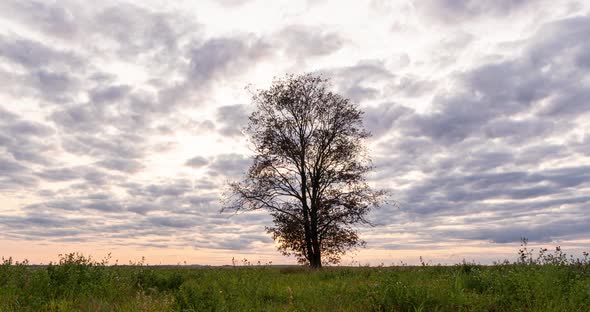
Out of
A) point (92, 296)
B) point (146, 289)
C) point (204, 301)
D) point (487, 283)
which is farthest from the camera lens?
point (146, 289)

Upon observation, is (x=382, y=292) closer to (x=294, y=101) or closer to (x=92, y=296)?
(x=92, y=296)

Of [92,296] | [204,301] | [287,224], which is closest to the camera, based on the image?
[204,301]

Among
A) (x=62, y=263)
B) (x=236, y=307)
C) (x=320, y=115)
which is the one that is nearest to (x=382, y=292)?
(x=236, y=307)

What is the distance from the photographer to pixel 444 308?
29.2 ft

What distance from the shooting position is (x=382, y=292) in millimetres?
9180

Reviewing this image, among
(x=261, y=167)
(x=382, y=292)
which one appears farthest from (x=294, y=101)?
(x=382, y=292)

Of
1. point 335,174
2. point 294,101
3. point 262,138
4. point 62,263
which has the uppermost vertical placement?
point 294,101

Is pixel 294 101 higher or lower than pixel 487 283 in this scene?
higher

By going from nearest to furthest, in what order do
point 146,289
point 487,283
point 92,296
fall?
point 92,296, point 487,283, point 146,289

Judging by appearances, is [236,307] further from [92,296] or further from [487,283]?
[487,283]

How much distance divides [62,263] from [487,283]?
10.7 m

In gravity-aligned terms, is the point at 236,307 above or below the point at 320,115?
below

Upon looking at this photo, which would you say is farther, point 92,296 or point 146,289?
point 146,289

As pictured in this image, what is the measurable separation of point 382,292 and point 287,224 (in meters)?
19.6
